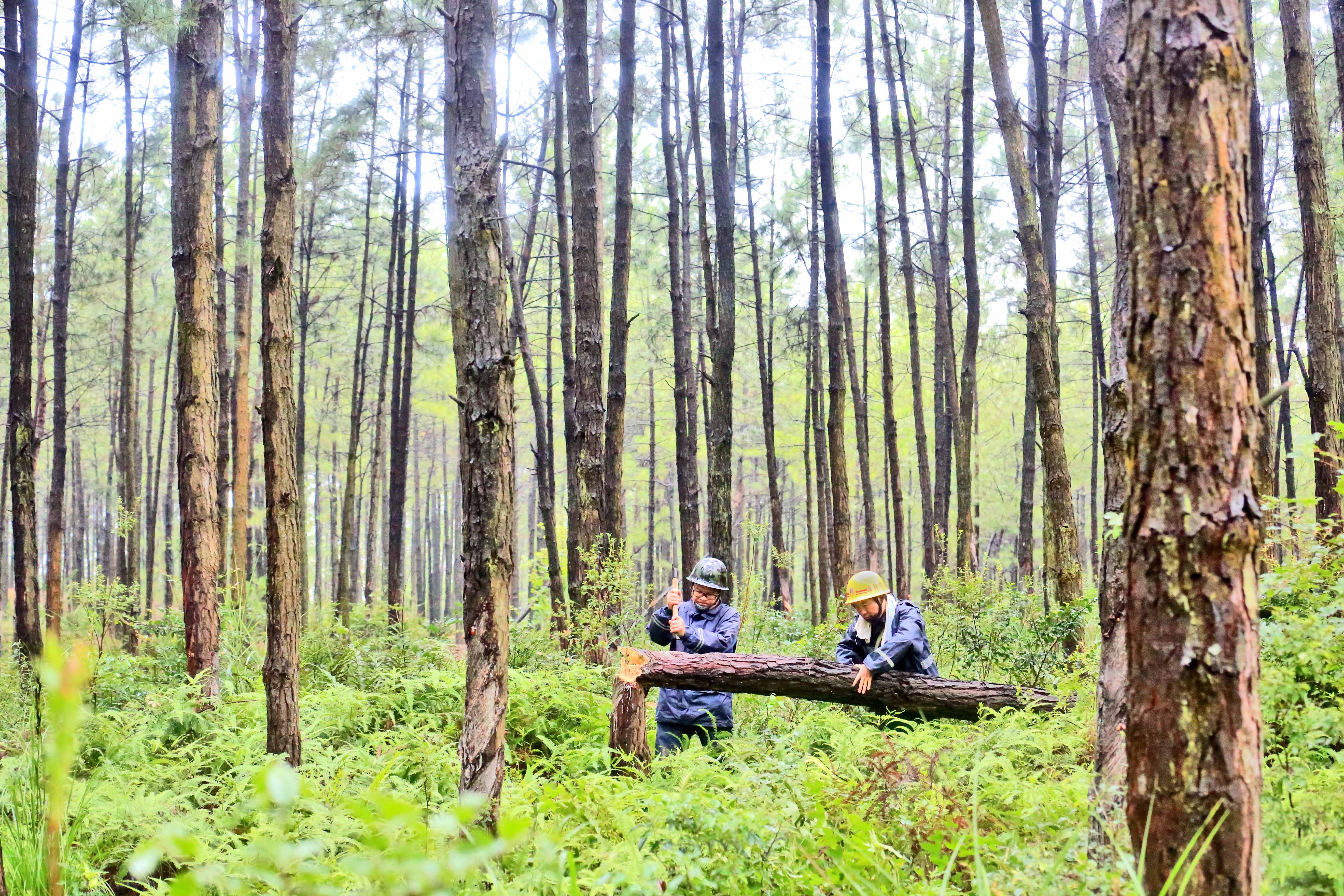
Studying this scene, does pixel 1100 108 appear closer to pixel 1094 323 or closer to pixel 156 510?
pixel 1094 323

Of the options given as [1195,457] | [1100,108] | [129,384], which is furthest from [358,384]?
[1195,457]

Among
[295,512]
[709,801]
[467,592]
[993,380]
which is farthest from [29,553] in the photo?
[993,380]

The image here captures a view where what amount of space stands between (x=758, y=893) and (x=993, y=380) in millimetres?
23890

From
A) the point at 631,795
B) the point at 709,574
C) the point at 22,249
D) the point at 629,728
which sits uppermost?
the point at 22,249

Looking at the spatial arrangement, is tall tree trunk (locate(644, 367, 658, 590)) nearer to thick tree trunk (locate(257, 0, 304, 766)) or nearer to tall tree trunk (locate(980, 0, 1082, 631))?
tall tree trunk (locate(980, 0, 1082, 631))

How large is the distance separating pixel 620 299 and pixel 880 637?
5.61 metres

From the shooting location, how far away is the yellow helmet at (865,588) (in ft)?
21.8

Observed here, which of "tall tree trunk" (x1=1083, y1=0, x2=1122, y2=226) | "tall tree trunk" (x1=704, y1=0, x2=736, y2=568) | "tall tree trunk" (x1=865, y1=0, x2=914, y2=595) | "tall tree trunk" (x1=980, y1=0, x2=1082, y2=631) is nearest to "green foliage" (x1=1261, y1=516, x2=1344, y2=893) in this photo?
"tall tree trunk" (x1=980, y1=0, x2=1082, y2=631)

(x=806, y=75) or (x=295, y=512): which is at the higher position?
(x=806, y=75)

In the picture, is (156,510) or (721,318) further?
(156,510)

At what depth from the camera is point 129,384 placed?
15906mm

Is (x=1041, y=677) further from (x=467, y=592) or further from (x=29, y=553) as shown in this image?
(x=29, y=553)

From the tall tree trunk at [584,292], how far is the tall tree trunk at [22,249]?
18.2 feet

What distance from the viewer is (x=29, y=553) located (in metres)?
9.48
